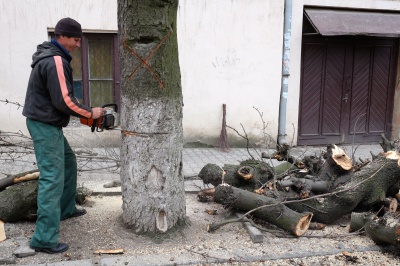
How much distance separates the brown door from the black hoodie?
6721mm

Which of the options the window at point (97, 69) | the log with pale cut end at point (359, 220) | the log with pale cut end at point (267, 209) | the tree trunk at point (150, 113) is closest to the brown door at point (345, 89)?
the window at point (97, 69)

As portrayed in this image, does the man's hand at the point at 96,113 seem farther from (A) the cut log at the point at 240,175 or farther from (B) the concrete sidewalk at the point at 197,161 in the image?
(B) the concrete sidewalk at the point at 197,161

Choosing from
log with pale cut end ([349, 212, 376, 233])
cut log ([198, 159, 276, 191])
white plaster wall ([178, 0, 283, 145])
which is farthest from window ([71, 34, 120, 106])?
log with pale cut end ([349, 212, 376, 233])

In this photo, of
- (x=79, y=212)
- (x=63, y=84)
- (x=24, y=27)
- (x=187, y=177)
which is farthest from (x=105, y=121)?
(x=24, y=27)

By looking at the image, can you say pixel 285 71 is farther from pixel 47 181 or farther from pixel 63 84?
pixel 47 181

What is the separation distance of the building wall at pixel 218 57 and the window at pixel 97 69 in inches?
13.8

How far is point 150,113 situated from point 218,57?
17.1 ft

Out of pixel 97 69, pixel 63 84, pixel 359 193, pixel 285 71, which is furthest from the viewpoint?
pixel 285 71

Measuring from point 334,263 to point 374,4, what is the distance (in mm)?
7421

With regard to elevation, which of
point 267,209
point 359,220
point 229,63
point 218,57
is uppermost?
point 218,57

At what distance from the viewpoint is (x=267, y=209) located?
13.9 ft

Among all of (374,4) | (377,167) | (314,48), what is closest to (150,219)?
(377,167)

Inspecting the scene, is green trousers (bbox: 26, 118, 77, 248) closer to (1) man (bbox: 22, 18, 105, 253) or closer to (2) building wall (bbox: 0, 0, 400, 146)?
(1) man (bbox: 22, 18, 105, 253)

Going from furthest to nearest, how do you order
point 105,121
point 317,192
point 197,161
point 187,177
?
point 197,161
point 187,177
point 317,192
point 105,121
